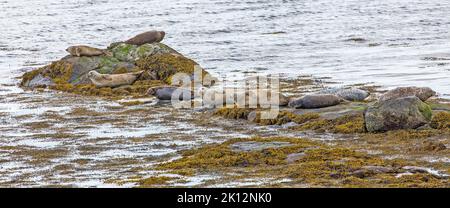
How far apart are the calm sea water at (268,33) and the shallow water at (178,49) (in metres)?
0.05

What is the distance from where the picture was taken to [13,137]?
1374 cm

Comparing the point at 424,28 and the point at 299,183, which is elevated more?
the point at 299,183

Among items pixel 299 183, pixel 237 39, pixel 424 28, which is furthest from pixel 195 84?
pixel 424 28

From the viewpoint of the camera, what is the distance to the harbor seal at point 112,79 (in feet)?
63.7

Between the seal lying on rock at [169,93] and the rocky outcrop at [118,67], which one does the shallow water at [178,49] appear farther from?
the seal lying on rock at [169,93]

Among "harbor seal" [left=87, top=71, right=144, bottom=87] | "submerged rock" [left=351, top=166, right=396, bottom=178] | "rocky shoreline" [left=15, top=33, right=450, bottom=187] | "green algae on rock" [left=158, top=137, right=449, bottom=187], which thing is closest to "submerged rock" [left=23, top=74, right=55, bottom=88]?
"harbor seal" [left=87, top=71, right=144, bottom=87]

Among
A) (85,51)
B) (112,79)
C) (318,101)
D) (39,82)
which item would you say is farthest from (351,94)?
(39,82)

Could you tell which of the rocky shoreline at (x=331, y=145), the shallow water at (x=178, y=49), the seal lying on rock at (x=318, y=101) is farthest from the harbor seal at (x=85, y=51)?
the seal lying on rock at (x=318, y=101)

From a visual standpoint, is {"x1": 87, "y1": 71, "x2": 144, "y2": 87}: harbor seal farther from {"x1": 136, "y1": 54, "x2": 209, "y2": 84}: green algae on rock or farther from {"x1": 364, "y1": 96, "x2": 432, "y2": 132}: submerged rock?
{"x1": 364, "y1": 96, "x2": 432, "y2": 132}: submerged rock

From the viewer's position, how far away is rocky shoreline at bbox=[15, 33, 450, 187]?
9.80 meters

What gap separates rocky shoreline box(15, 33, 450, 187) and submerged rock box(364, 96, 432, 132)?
15 millimetres

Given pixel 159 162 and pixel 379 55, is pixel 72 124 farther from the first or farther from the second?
pixel 379 55

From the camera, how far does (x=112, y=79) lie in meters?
19.5
